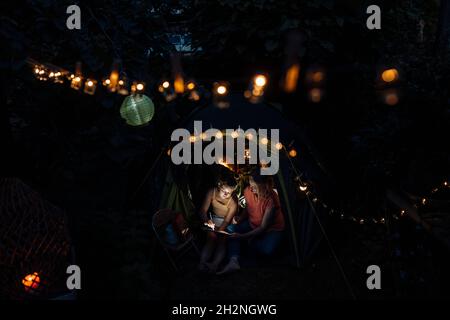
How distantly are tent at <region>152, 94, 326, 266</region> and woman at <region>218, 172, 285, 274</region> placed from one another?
0.27 meters

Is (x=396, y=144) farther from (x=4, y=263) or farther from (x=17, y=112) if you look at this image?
(x=17, y=112)

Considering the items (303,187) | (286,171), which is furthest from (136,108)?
(286,171)

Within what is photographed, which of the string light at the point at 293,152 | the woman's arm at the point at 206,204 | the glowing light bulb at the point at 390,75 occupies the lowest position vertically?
the woman's arm at the point at 206,204

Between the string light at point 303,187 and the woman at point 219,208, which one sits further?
the woman at point 219,208

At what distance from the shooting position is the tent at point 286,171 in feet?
21.0

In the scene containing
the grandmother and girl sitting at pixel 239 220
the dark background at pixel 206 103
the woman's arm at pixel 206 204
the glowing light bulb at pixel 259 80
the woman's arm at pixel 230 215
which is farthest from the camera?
the woman's arm at pixel 206 204

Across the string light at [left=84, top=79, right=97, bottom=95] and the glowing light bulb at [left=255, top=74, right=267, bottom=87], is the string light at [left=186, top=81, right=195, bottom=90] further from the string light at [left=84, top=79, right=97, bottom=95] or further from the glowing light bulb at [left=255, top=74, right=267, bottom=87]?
the string light at [left=84, top=79, right=97, bottom=95]

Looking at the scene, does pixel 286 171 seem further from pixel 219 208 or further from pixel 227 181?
pixel 219 208

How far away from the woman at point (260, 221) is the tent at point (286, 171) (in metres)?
0.27

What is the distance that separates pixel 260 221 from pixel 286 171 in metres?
0.95

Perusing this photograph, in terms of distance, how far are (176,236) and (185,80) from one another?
103 inches

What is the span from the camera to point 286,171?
22.4 feet

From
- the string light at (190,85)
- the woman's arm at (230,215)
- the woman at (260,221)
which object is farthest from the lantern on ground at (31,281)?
the woman's arm at (230,215)

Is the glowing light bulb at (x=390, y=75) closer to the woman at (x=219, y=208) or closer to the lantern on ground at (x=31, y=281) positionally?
the woman at (x=219, y=208)
